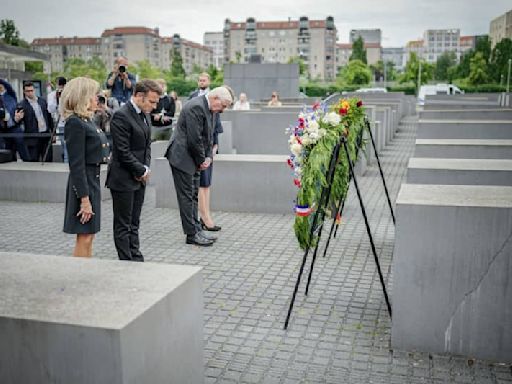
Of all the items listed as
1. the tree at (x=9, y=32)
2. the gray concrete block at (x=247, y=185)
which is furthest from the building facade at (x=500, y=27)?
the gray concrete block at (x=247, y=185)

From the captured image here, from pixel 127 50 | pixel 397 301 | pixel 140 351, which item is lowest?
pixel 397 301

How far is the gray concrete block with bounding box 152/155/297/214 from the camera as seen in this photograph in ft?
35.4

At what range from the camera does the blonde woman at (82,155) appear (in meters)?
5.71

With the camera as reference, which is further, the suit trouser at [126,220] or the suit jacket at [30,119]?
the suit jacket at [30,119]

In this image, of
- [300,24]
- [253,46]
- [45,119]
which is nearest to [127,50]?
[253,46]

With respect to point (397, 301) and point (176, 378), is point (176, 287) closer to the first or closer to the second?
point (176, 378)

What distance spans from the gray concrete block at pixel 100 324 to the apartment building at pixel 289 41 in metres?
185

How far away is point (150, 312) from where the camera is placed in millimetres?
3387

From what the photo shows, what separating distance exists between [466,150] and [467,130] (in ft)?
14.4

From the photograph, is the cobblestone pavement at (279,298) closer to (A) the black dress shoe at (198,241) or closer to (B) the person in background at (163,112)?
(A) the black dress shoe at (198,241)

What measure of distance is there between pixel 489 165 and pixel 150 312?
19.2 feet

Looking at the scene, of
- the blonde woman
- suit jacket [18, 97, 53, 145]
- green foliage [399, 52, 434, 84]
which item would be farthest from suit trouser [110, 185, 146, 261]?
green foliage [399, 52, 434, 84]

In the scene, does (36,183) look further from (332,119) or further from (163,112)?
(332,119)

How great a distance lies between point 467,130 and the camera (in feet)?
47.0
